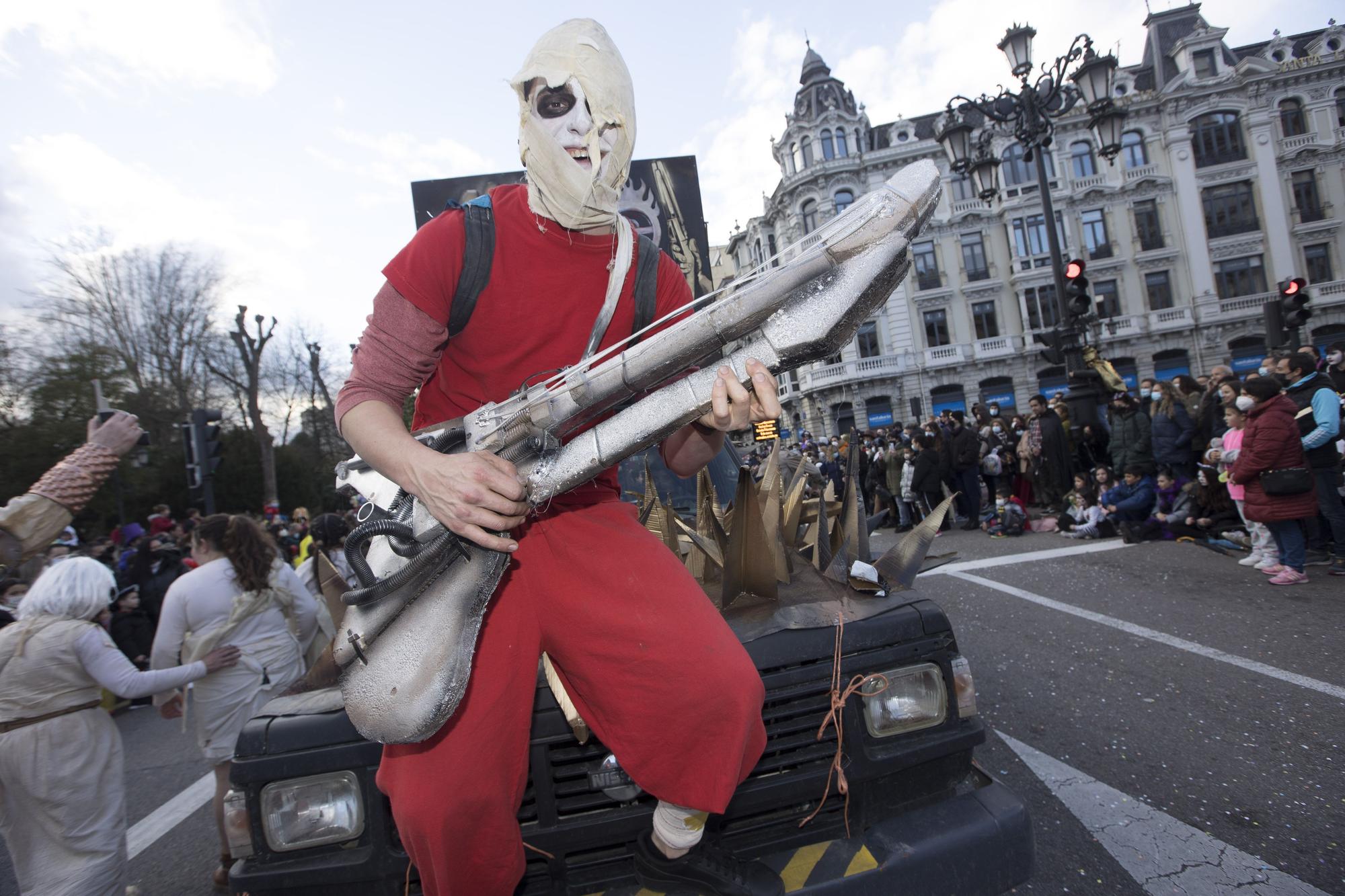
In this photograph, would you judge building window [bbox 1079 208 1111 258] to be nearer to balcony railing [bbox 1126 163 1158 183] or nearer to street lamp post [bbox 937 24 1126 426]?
balcony railing [bbox 1126 163 1158 183]

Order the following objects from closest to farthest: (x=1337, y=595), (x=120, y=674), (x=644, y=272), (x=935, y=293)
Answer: (x=644, y=272)
(x=120, y=674)
(x=1337, y=595)
(x=935, y=293)

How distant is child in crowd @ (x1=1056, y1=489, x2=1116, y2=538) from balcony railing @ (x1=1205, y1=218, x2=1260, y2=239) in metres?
37.0

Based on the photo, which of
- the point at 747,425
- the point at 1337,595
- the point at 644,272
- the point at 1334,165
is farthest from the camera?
the point at 1334,165

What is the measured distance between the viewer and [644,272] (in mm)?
1811

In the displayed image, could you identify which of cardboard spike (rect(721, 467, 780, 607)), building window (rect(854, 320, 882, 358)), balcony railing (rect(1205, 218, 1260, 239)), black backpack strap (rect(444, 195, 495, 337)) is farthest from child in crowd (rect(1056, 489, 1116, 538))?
balcony railing (rect(1205, 218, 1260, 239))

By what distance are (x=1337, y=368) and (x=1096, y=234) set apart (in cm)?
3472

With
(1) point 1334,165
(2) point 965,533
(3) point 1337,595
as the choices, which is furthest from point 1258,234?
(3) point 1337,595

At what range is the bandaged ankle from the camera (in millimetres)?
1604

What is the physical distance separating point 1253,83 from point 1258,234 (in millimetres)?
7635

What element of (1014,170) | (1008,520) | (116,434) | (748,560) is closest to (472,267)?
(748,560)

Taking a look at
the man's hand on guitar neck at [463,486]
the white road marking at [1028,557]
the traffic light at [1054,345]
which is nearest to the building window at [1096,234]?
the traffic light at [1054,345]

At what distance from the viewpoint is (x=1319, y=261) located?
119 feet

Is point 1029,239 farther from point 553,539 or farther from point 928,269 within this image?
point 553,539

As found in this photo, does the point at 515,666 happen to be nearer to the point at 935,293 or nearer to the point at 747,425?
the point at 747,425
